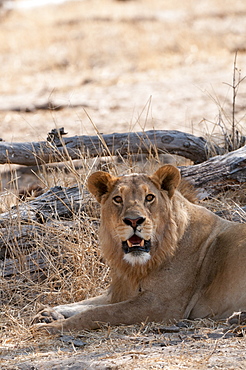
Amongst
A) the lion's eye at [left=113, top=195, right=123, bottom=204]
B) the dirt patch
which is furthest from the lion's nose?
the dirt patch

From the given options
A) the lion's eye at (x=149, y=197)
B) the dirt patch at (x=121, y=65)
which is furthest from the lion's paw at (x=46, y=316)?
the dirt patch at (x=121, y=65)

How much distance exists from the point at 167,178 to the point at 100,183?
1.62 ft

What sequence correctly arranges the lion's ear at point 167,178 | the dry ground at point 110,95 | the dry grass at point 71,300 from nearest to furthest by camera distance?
the dry grass at point 71,300 → the dry ground at point 110,95 → the lion's ear at point 167,178

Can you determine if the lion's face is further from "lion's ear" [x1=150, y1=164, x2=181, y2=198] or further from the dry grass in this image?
the dry grass

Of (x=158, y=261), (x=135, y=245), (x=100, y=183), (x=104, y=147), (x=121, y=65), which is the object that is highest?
(x=121, y=65)

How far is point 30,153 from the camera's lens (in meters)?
6.41

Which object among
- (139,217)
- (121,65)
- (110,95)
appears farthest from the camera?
(121,65)

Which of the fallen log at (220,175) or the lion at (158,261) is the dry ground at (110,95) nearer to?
the lion at (158,261)

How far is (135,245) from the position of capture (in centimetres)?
436

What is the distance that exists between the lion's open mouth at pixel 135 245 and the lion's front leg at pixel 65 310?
0.71m

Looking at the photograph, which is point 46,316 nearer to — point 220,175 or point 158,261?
point 158,261

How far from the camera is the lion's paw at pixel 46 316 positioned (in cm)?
467

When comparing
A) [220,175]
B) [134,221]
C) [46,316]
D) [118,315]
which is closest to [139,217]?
[134,221]

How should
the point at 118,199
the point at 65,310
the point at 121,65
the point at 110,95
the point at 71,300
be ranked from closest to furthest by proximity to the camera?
the point at 118,199 < the point at 65,310 < the point at 71,300 < the point at 110,95 < the point at 121,65
